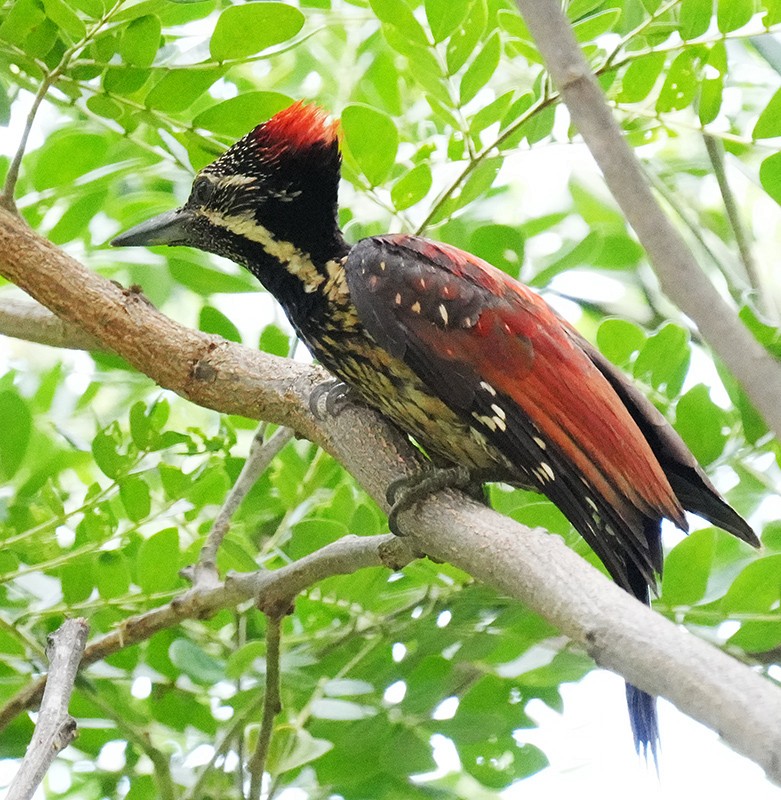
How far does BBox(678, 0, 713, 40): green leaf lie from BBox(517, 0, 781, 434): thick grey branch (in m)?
1.13

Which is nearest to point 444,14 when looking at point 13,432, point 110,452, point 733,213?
point 733,213

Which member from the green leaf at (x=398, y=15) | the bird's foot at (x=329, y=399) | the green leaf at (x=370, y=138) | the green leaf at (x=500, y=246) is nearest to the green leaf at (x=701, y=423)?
the green leaf at (x=500, y=246)

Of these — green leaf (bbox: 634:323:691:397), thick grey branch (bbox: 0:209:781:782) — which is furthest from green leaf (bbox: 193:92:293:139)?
green leaf (bbox: 634:323:691:397)

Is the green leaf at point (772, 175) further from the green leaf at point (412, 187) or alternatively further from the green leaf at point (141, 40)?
the green leaf at point (141, 40)

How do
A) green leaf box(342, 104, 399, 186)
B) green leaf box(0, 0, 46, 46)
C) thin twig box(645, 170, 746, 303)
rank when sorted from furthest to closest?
1. thin twig box(645, 170, 746, 303)
2. green leaf box(342, 104, 399, 186)
3. green leaf box(0, 0, 46, 46)

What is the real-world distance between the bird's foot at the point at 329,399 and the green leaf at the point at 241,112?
500 millimetres

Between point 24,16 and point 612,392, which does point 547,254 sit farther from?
point 24,16

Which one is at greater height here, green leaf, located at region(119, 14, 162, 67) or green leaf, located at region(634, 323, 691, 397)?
green leaf, located at region(119, 14, 162, 67)

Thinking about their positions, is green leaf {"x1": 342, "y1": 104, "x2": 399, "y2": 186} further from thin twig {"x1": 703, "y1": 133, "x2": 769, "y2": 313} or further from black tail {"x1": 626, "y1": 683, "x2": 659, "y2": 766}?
black tail {"x1": 626, "y1": 683, "x2": 659, "y2": 766}

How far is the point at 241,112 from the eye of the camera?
6.90 feet

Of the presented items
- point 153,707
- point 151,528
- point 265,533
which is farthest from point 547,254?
point 153,707

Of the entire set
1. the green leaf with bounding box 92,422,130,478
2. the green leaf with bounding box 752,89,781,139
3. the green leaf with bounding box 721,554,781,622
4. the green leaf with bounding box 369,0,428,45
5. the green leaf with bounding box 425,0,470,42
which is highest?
the green leaf with bounding box 369,0,428,45

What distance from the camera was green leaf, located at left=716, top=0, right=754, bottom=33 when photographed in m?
1.90

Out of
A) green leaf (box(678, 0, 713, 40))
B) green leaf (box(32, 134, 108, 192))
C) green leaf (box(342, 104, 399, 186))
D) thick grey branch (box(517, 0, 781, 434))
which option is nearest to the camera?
thick grey branch (box(517, 0, 781, 434))
